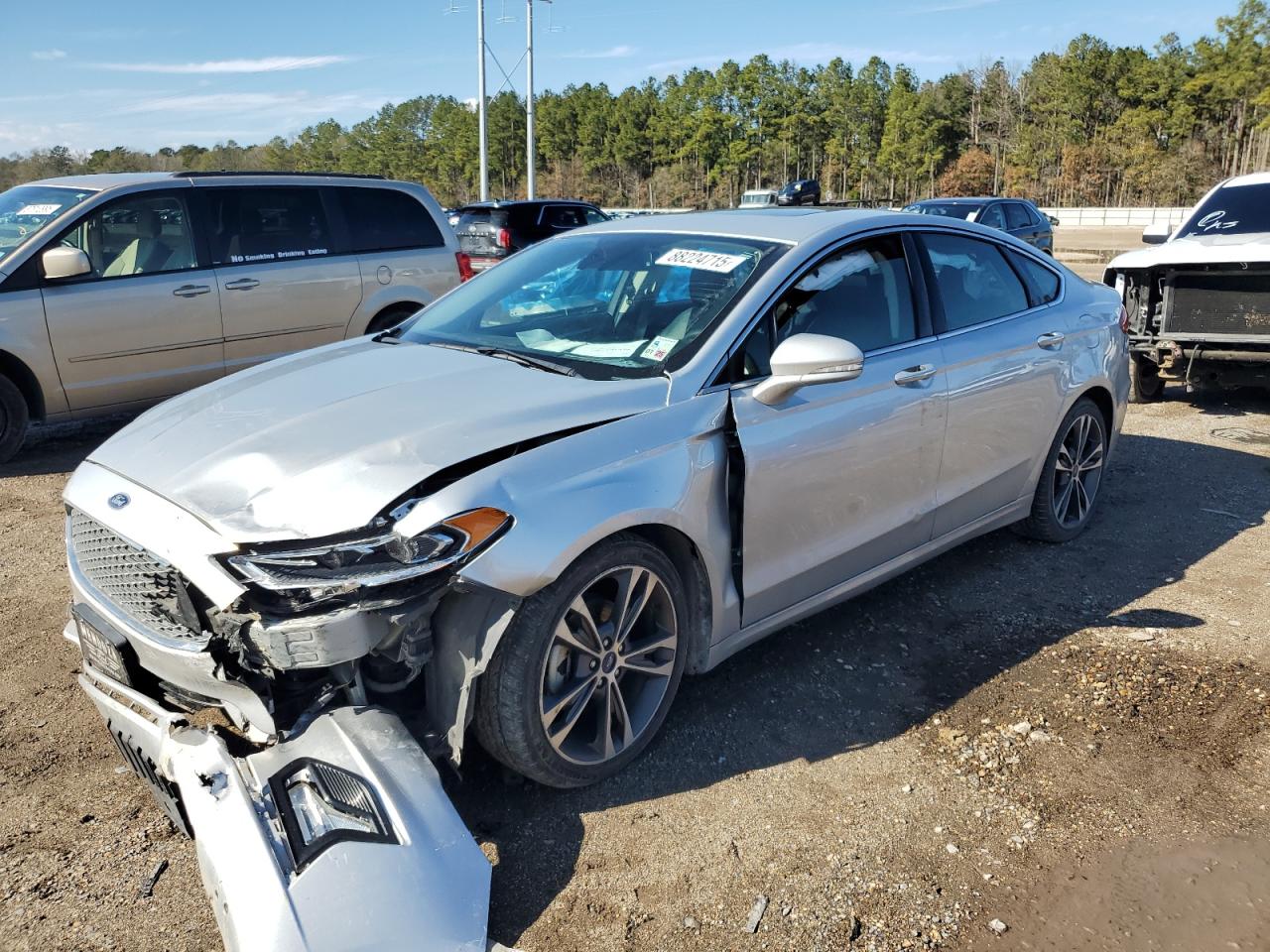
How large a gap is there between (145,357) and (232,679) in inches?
213

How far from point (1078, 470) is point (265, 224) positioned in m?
6.12

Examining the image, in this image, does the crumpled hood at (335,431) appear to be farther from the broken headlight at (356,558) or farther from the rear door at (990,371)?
the rear door at (990,371)

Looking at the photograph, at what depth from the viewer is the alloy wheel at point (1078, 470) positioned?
Answer: 17.4ft

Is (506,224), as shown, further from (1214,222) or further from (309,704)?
(309,704)

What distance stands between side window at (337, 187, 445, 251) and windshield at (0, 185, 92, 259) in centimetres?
196

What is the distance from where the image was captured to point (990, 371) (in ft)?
14.7

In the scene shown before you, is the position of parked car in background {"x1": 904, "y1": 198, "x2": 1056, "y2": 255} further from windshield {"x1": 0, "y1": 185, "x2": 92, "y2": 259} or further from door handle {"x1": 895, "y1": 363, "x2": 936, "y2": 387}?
Answer: door handle {"x1": 895, "y1": 363, "x2": 936, "y2": 387}

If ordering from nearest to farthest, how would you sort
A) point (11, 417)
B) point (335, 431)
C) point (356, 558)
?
point (356, 558) < point (335, 431) < point (11, 417)

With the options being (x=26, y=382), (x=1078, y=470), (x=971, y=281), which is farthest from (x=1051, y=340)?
(x=26, y=382)

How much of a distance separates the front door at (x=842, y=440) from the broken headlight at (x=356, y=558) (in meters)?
1.12

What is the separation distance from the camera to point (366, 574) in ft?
8.64

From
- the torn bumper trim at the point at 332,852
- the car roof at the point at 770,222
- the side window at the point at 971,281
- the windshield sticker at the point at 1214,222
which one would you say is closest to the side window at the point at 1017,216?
the windshield sticker at the point at 1214,222

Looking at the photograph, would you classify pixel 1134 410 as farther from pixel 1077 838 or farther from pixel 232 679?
pixel 232 679

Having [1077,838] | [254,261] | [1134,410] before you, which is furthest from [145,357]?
[1134,410]
